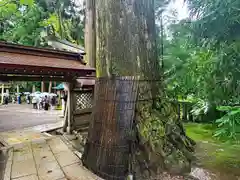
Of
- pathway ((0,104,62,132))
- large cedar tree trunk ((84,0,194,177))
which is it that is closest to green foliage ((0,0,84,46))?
pathway ((0,104,62,132))

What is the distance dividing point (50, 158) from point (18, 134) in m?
2.39

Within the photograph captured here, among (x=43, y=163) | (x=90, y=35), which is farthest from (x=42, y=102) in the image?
(x=43, y=163)

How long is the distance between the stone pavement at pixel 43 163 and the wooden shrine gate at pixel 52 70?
1382 millimetres

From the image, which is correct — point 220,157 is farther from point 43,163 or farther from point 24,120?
point 24,120

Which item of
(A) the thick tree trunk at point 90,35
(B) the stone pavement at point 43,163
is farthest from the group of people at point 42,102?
(B) the stone pavement at point 43,163

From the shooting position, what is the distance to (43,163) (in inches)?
147

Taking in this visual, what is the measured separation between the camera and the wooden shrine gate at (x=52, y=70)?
452 centimetres

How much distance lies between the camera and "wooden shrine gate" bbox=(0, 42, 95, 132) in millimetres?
4521

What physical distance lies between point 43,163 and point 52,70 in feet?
7.08

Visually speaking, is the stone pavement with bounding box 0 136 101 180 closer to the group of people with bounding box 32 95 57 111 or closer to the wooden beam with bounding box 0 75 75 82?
the wooden beam with bounding box 0 75 75 82

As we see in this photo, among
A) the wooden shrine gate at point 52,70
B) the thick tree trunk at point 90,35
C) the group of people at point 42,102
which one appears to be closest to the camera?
the wooden shrine gate at point 52,70

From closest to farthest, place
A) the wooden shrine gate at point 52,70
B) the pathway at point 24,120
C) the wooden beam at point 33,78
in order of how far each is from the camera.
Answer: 1. the wooden shrine gate at point 52,70
2. the wooden beam at point 33,78
3. the pathway at point 24,120

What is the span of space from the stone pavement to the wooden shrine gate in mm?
1382

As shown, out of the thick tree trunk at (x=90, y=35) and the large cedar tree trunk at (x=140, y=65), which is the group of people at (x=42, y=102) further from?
the large cedar tree trunk at (x=140, y=65)
